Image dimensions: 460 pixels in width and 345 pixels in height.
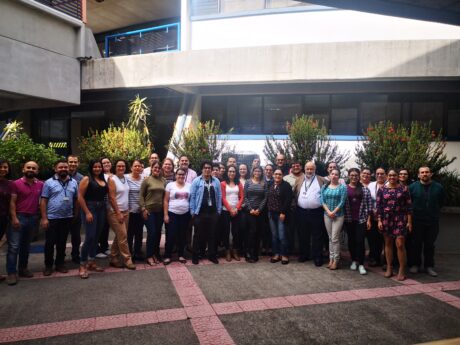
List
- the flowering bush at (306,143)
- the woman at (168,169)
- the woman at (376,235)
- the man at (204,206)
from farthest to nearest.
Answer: the flowering bush at (306,143)
the woman at (168,169)
the man at (204,206)
the woman at (376,235)

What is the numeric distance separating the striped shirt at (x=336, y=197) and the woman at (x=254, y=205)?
3.70ft

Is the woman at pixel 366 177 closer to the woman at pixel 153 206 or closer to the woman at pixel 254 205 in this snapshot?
the woman at pixel 254 205

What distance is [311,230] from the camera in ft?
21.1

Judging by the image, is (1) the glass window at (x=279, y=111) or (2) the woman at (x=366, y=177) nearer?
(2) the woman at (x=366, y=177)

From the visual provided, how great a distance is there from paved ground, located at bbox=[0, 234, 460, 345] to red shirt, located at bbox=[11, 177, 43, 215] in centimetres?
108

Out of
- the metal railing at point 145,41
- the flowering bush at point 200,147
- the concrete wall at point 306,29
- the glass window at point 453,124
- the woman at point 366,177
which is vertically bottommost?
the woman at point 366,177

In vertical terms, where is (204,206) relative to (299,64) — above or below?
below

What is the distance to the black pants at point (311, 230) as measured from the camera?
636cm

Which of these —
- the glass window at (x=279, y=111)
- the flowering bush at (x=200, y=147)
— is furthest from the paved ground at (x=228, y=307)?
the glass window at (x=279, y=111)

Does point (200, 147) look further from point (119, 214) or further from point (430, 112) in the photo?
point (430, 112)

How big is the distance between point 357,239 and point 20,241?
5.43 metres

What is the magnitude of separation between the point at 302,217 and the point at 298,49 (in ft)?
23.7

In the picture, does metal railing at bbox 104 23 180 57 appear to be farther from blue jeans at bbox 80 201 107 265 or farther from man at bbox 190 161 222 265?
blue jeans at bbox 80 201 107 265

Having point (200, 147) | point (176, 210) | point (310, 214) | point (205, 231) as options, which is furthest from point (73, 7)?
point (310, 214)
